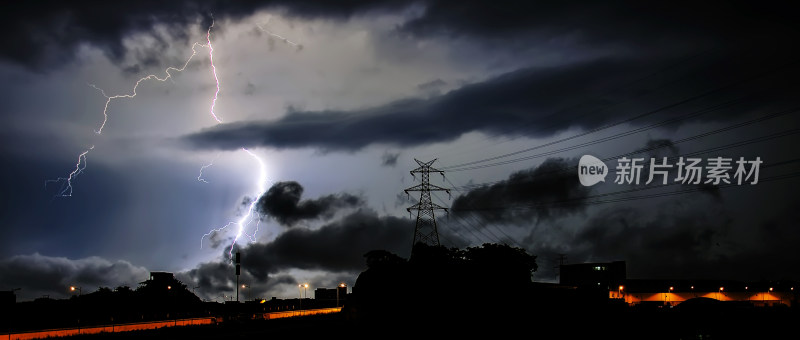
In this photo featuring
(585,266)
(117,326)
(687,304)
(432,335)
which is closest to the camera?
(432,335)

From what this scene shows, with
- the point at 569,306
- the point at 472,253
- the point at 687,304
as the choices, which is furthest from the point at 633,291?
the point at 569,306

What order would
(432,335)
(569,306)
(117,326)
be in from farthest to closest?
1. (117,326)
2. (569,306)
3. (432,335)

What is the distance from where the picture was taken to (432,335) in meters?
32.0

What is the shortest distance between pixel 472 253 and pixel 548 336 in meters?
93.7

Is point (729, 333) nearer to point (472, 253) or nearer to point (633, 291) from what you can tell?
point (472, 253)

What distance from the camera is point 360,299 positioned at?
118ft

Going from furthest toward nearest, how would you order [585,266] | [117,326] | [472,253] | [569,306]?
[585,266]
[472,253]
[117,326]
[569,306]

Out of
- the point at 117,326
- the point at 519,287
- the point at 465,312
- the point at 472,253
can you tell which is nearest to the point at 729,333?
the point at 519,287

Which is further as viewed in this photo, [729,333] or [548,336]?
[729,333]

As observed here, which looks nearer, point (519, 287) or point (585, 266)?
point (519, 287)

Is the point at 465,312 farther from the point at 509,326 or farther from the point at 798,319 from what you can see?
the point at 798,319

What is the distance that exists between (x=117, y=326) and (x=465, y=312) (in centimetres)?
5367

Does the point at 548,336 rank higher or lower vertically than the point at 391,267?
lower

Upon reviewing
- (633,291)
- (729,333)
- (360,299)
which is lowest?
(633,291)
